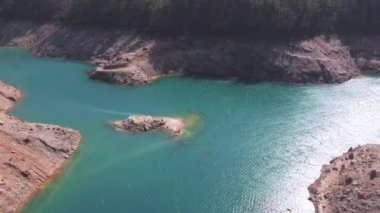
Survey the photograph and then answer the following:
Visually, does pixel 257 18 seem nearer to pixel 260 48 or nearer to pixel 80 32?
pixel 260 48

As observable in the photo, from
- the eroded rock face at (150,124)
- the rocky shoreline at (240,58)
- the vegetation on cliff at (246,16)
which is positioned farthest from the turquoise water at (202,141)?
the vegetation on cliff at (246,16)

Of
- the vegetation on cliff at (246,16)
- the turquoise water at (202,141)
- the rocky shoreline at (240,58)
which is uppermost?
the vegetation on cliff at (246,16)

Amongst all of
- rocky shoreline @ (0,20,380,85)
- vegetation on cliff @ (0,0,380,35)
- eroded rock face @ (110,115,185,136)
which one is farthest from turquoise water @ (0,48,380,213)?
vegetation on cliff @ (0,0,380,35)

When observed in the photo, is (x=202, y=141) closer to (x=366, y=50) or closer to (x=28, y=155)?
(x=28, y=155)

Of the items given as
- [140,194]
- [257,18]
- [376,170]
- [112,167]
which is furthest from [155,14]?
[376,170]

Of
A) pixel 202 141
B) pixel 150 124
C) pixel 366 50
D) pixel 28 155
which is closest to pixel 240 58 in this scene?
pixel 366 50

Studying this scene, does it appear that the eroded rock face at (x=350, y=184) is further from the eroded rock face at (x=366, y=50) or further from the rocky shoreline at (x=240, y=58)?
the eroded rock face at (x=366, y=50)

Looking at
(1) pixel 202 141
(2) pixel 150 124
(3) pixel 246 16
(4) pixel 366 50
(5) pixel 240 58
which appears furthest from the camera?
(3) pixel 246 16
